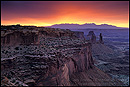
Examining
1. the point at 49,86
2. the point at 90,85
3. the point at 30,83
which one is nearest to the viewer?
the point at 30,83

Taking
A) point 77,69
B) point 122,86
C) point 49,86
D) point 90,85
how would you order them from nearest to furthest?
1. point 49,86
2. point 90,85
3. point 77,69
4. point 122,86

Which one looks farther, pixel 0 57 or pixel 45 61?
pixel 45 61

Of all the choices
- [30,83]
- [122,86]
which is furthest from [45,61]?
[122,86]

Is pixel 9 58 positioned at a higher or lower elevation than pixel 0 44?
lower

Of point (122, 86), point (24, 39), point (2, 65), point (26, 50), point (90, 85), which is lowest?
point (122, 86)

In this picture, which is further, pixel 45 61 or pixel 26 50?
pixel 26 50

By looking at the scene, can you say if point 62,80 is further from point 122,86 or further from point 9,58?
point 122,86

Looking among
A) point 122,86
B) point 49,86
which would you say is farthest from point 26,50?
point 122,86

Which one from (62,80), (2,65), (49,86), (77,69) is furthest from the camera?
(77,69)

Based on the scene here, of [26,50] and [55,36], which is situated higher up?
[55,36]

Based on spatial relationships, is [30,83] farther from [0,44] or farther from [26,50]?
Result: [0,44]
